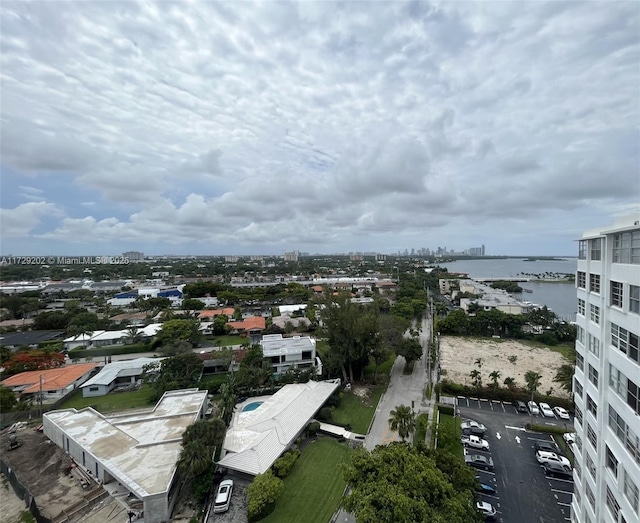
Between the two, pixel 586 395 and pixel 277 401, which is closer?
pixel 586 395

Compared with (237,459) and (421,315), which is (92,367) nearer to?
(237,459)

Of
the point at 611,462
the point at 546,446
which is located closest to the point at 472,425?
the point at 546,446

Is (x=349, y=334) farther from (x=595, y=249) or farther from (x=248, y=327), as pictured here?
(x=248, y=327)

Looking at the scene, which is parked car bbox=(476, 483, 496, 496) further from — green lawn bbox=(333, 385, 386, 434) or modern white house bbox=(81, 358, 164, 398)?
modern white house bbox=(81, 358, 164, 398)

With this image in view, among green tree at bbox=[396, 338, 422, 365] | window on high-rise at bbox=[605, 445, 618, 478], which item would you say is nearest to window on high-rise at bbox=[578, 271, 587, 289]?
window on high-rise at bbox=[605, 445, 618, 478]

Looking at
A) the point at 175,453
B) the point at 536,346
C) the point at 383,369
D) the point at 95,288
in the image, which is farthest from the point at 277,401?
the point at 95,288

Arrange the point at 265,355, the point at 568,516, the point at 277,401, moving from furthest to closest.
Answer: the point at 265,355
the point at 277,401
the point at 568,516
